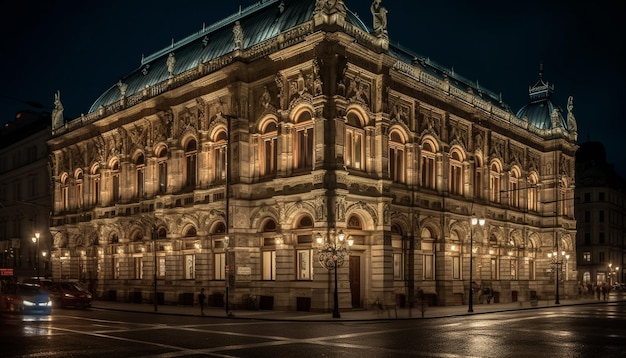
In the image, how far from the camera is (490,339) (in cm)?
2327

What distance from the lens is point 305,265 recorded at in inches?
1548

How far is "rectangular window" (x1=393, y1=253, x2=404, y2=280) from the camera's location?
144 feet

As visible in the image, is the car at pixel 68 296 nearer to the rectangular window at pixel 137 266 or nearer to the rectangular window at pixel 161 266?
the rectangular window at pixel 161 266

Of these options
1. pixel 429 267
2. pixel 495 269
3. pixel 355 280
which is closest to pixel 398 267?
pixel 429 267

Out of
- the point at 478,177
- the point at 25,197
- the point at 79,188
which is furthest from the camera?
the point at 25,197

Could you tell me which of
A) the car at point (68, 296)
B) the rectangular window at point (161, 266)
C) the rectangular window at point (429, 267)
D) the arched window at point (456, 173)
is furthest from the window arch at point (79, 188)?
the arched window at point (456, 173)

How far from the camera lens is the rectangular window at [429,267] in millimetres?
46781

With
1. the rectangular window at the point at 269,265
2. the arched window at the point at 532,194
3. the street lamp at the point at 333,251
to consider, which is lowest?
the rectangular window at the point at 269,265

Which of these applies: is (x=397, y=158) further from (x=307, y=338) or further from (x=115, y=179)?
(x=115, y=179)

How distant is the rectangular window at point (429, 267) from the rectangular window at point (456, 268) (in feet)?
8.71

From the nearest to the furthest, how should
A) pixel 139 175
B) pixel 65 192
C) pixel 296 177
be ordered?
1. pixel 296 177
2. pixel 139 175
3. pixel 65 192

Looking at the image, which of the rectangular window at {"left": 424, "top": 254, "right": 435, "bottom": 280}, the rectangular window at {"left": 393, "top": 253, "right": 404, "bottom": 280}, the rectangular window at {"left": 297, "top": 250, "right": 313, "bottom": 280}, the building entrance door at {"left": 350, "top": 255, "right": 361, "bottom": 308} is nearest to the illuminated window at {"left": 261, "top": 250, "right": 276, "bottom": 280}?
the rectangular window at {"left": 297, "top": 250, "right": 313, "bottom": 280}

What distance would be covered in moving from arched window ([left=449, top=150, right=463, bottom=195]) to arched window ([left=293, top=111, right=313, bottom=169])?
15611mm

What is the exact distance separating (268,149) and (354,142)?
5.76 meters
